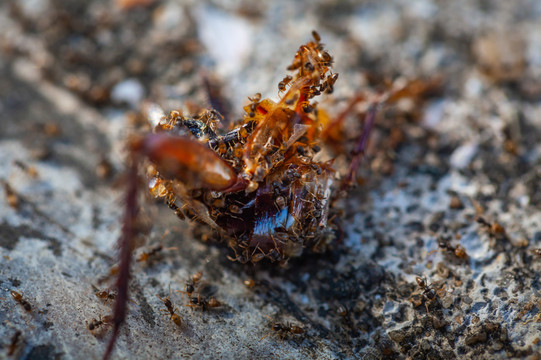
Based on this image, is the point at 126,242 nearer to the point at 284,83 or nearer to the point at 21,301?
the point at 21,301

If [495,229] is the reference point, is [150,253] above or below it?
below

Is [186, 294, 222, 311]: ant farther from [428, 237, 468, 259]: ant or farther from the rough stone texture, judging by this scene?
[428, 237, 468, 259]: ant

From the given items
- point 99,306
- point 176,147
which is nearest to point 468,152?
point 176,147

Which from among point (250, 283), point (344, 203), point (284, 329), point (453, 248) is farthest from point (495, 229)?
point (250, 283)

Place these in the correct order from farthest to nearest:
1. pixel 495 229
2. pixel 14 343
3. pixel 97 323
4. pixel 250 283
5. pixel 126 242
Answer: pixel 495 229 < pixel 250 283 < pixel 97 323 < pixel 14 343 < pixel 126 242

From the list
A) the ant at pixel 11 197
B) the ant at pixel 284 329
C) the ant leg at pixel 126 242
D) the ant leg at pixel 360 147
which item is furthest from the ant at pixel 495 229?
the ant at pixel 11 197

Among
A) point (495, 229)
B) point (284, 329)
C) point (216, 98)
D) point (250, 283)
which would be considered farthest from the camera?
point (216, 98)
